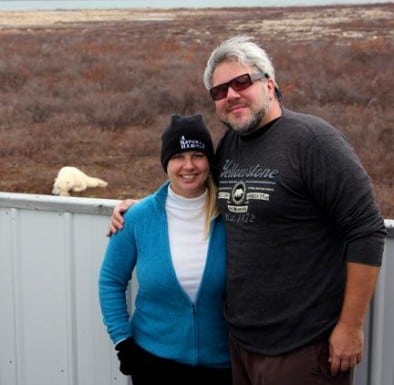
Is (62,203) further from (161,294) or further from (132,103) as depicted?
(132,103)

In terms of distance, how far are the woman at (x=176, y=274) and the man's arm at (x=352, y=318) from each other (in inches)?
18.9

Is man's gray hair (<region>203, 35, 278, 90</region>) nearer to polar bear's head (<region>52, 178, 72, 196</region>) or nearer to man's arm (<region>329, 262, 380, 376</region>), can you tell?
man's arm (<region>329, 262, 380, 376</region>)

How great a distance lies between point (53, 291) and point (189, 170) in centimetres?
109

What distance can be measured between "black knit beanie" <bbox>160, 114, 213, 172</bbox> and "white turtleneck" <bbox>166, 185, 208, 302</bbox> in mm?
160

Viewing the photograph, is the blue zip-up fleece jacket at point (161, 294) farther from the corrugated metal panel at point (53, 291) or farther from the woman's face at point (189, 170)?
the corrugated metal panel at point (53, 291)

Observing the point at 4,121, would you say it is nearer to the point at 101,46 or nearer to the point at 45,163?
the point at 45,163

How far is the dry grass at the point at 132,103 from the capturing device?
42.7 feet

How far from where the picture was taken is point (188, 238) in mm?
2744

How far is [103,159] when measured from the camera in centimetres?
1406

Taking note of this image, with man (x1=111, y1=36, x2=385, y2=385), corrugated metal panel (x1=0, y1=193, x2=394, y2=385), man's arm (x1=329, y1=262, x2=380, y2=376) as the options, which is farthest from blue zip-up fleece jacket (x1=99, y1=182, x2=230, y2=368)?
man's arm (x1=329, y1=262, x2=380, y2=376)

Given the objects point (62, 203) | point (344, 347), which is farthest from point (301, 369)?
point (62, 203)

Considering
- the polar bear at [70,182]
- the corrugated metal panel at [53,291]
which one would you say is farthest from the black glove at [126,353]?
the polar bear at [70,182]

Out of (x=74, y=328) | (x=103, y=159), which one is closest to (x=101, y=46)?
(x=103, y=159)

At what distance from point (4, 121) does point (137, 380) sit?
15.2 metres
